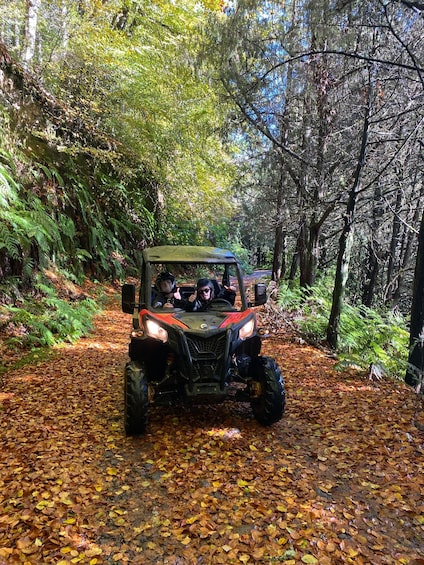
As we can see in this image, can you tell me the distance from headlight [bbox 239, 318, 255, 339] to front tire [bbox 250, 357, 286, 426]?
0.34 metres

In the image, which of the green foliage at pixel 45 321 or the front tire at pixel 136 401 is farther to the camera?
the green foliage at pixel 45 321

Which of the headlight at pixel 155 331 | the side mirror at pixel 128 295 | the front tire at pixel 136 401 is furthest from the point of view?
the side mirror at pixel 128 295

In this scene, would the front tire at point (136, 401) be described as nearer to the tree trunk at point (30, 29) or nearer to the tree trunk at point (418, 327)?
the tree trunk at point (418, 327)

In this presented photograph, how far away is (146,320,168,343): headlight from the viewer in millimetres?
4430

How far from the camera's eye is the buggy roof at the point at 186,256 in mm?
5031

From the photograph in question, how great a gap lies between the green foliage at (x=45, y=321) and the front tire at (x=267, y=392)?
13.7 ft

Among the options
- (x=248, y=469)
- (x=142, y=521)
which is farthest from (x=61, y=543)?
(x=248, y=469)

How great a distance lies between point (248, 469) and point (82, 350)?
14.8 feet

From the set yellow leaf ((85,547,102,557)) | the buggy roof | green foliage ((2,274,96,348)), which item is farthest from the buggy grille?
green foliage ((2,274,96,348))

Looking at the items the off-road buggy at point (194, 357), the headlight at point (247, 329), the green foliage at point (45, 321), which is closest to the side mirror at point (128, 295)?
the off-road buggy at point (194, 357)

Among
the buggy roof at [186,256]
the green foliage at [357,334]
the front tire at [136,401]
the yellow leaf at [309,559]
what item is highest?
the buggy roof at [186,256]

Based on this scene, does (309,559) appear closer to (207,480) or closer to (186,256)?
(207,480)

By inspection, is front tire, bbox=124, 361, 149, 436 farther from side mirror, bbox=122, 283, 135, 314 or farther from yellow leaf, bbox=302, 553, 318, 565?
yellow leaf, bbox=302, 553, 318, 565


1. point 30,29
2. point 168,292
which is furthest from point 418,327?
point 30,29
